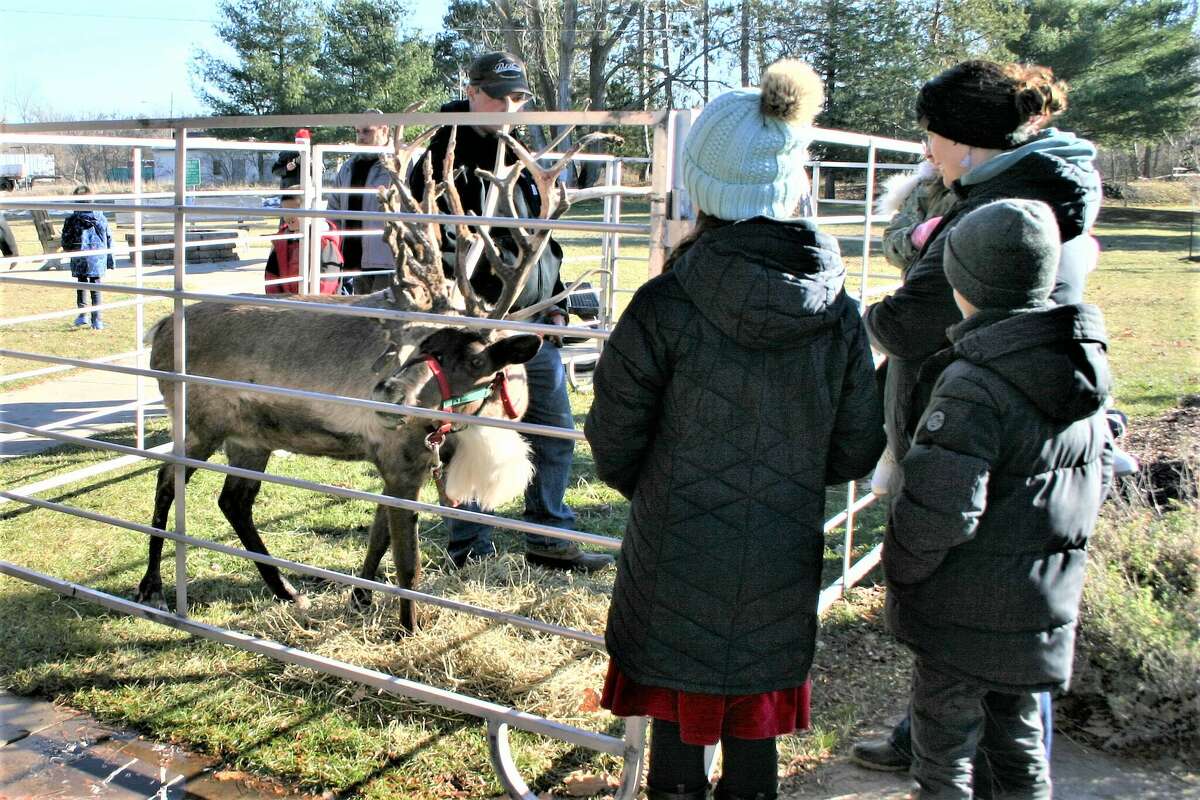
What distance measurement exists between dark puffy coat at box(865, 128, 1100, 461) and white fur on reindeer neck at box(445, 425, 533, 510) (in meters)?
1.88

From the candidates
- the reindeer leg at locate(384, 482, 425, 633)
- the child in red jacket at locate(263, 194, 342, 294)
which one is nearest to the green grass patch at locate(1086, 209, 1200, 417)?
the reindeer leg at locate(384, 482, 425, 633)

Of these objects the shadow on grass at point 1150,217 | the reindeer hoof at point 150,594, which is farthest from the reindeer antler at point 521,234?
the shadow on grass at point 1150,217

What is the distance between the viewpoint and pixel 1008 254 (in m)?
2.17

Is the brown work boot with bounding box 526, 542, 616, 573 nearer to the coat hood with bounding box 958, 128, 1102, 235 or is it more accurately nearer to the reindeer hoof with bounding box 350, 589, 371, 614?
the reindeer hoof with bounding box 350, 589, 371, 614

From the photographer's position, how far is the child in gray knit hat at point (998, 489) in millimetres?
2119

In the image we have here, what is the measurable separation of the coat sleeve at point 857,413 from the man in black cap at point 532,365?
2.52 m

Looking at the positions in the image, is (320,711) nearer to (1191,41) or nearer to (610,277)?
(610,277)

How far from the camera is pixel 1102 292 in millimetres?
14695

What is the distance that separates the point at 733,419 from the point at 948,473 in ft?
1.50

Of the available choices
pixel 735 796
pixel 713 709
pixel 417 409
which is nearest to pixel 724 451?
pixel 713 709

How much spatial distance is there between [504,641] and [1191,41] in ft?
113

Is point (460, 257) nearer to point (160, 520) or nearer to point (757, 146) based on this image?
point (160, 520)

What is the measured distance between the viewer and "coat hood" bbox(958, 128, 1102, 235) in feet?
8.21

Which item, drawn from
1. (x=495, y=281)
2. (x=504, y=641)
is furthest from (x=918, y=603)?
(x=495, y=281)
